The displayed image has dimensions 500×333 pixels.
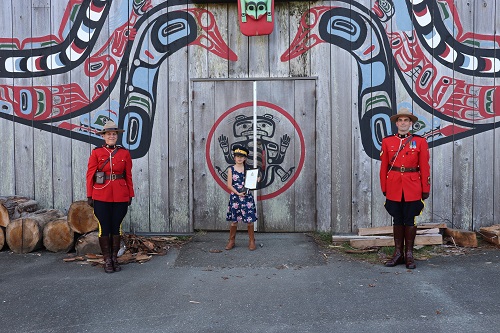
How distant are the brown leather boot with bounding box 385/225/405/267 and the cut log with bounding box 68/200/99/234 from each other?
3.65 m

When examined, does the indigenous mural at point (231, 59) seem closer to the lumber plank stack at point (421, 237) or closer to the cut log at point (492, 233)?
the lumber plank stack at point (421, 237)

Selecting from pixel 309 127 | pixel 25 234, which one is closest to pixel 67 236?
pixel 25 234

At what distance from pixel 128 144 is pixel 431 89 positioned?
4.32 m

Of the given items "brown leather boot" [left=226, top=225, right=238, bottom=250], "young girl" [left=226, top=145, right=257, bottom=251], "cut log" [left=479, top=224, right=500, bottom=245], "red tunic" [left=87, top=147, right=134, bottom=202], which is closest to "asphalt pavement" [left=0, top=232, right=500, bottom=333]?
"brown leather boot" [left=226, top=225, right=238, bottom=250]

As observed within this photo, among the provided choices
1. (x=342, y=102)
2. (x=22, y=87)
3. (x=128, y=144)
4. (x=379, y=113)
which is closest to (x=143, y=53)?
(x=128, y=144)

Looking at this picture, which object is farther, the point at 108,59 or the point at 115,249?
the point at 108,59

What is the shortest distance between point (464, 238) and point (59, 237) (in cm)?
520

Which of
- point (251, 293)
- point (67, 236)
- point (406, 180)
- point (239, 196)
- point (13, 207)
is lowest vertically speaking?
point (251, 293)

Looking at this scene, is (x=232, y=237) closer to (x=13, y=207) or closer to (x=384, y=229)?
(x=384, y=229)

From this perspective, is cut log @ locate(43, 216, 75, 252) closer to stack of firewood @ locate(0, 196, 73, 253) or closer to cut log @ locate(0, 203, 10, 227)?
stack of firewood @ locate(0, 196, 73, 253)

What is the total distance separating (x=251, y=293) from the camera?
4.93 meters

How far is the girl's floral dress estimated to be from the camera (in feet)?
20.9

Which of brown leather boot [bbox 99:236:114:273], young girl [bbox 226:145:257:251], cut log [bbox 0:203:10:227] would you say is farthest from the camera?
cut log [bbox 0:203:10:227]

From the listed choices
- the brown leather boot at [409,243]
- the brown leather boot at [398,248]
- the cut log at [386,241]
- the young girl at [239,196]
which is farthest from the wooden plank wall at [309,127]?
the brown leather boot at [409,243]
